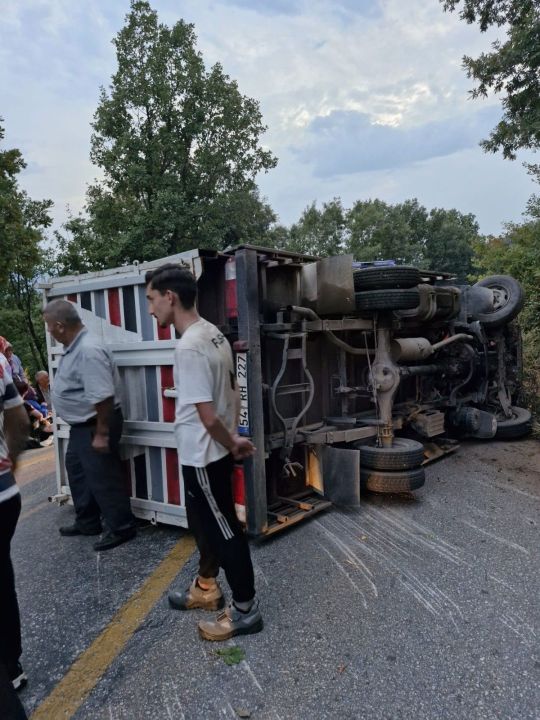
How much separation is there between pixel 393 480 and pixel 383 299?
149 centimetres

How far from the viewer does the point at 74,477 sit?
3682mm

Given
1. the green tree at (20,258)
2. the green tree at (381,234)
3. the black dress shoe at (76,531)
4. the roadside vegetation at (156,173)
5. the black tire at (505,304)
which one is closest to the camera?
the black dress shoe at (76,531)

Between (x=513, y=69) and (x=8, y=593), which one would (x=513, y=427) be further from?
(x=513, y=69)

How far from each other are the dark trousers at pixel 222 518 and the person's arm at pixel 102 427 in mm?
1144

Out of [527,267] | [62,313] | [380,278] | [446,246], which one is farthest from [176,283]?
[446,246]

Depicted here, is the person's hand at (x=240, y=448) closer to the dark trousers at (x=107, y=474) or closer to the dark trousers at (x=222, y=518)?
the dark trousers at (x=222, y=518)

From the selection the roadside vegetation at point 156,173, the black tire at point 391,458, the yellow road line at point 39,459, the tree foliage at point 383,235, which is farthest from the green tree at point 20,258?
the tree foliage at point 383,235

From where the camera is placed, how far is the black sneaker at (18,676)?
2016mm

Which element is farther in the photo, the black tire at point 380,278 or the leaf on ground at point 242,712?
the black tire at point 380,278

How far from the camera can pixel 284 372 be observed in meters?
3.70

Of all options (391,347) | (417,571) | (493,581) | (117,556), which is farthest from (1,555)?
(391,347)

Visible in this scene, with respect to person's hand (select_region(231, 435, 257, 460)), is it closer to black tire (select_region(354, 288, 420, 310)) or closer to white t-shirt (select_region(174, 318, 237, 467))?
white t-shirt (select_region(174, 318, 237, 467))

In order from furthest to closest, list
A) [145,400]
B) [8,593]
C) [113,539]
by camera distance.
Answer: [145,400] < [113,539] < [8,593]

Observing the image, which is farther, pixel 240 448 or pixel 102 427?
pixel 102 427
